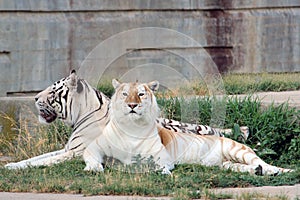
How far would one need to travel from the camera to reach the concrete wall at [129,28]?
53.3 feet

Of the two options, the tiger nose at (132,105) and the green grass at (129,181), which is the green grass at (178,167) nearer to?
the green grass at (129,181)

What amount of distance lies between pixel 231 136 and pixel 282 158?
27.7 inches

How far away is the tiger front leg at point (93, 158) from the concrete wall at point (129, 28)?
5.34m

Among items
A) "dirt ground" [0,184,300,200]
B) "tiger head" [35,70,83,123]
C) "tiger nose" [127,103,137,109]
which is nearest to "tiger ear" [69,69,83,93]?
"tiger head" [35,70,83,123]

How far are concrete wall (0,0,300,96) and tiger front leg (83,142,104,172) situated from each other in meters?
5.34

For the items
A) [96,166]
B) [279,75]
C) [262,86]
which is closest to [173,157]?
[96,166]

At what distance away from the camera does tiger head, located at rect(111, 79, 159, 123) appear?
1048 cm

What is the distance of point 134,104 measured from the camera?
10477mm

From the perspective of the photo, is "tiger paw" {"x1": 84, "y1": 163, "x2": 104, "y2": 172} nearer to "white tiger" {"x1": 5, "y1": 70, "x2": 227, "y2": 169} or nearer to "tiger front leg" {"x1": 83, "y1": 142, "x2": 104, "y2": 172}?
"tiger front leg" {"x1": 83, "y1": 142, "x2": 104, "y2": 172}

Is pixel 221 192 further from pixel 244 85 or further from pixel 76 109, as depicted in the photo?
pixel 244 85

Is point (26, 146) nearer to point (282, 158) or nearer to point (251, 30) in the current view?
point (282, 158)

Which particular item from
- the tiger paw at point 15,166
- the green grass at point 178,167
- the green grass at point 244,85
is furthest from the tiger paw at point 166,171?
the green grass at point 244,85

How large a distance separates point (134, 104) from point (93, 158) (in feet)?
2.36

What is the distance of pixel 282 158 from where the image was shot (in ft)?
38.6
